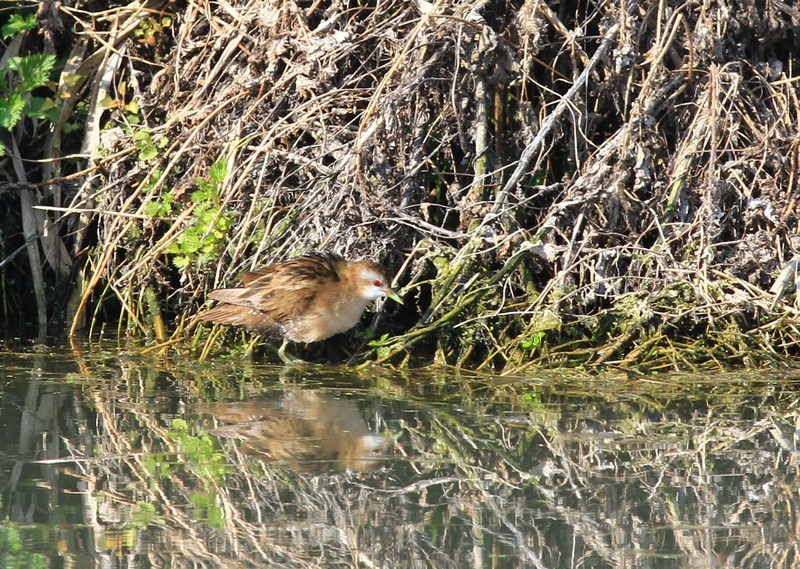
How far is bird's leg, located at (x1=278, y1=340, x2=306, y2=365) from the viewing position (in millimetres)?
6035

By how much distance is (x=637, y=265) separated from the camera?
19.5 ft

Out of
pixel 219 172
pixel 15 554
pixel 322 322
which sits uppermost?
pixel 219 172

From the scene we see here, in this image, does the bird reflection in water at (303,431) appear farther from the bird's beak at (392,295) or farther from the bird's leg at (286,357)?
the bird's beak at (392,295)

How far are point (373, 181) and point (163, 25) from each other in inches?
74.6

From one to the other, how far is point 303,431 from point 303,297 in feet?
4.85

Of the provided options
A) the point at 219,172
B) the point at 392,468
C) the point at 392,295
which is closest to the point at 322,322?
the point at 392,295

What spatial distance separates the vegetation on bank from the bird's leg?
292mm

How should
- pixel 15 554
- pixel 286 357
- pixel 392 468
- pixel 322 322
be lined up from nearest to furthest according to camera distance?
pixel 15 554
pixel 392 468
pixel 322 322
pixel 286 357

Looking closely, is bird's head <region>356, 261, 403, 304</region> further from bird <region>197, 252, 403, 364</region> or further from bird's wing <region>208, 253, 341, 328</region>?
bird's wing <region>208, 253, 341, 328</region>

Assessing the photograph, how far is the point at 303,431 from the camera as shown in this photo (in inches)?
180

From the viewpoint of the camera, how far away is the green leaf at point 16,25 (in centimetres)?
662

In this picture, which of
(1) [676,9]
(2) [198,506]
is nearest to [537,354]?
(1) [676,9]

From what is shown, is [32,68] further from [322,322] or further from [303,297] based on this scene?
[322,322]

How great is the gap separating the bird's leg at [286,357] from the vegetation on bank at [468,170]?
0.96 ft
